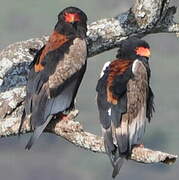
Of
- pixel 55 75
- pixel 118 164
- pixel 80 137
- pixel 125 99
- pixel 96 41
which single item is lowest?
pixel 118 164

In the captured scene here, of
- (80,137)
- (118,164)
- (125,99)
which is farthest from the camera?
(125,99)

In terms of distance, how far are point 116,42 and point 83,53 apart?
35 centimetres

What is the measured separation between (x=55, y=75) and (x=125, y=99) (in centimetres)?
62

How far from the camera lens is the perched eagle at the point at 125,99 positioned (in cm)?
677

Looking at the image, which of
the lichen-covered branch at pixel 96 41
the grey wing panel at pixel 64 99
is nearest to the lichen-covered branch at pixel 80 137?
the lichen-covered branch at pixel 96 41

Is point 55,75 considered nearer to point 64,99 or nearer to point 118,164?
point 64,99

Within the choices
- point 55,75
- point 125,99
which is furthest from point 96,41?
point 125,99

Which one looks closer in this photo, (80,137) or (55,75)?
(80,137)

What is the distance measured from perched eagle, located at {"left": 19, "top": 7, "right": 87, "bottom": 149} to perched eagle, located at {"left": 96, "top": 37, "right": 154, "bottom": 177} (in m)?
0.30

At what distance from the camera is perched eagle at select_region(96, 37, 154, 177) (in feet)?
22.2

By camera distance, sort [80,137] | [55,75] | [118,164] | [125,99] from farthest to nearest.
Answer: [55,75] < [125,99] < [118,164] < [80,137]

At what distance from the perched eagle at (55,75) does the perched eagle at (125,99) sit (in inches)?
11.9

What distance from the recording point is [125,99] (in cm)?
706

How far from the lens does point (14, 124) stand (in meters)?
6.55
